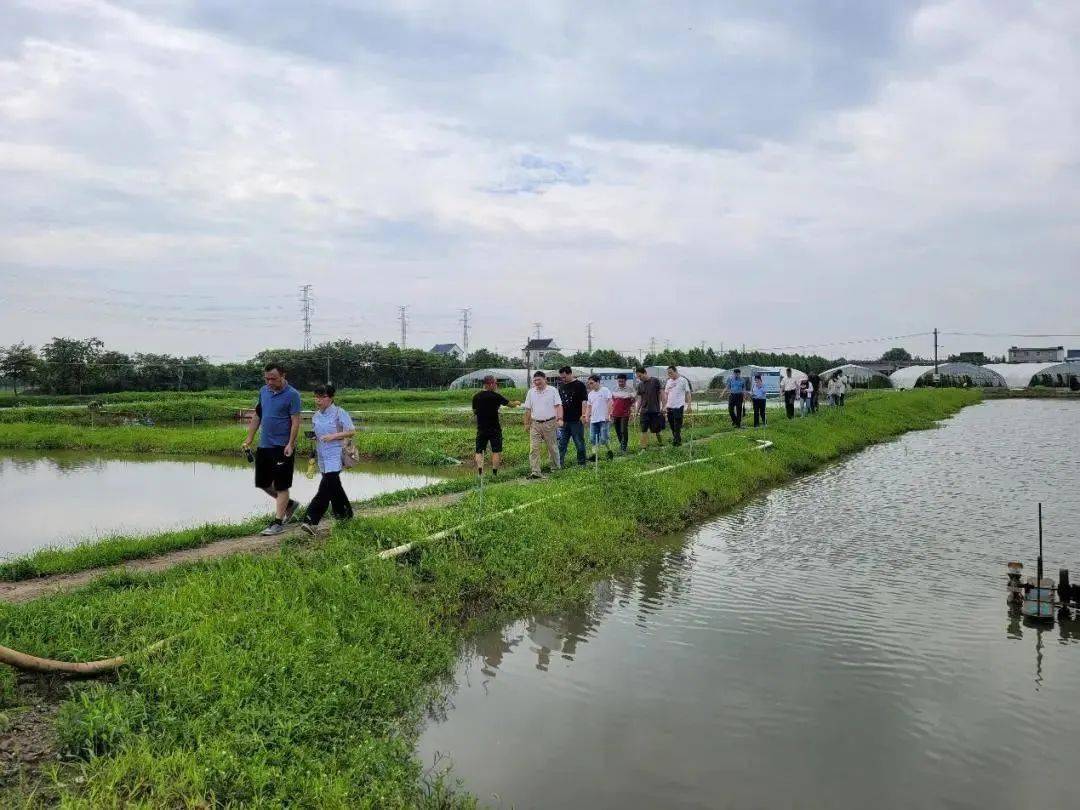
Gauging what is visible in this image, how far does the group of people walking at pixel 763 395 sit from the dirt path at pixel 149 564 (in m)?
15.0

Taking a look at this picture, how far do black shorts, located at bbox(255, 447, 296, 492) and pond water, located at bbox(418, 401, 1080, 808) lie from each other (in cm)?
317

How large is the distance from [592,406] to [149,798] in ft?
39.0

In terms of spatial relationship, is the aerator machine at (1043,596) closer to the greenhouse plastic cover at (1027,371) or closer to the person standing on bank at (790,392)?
the person standing on bank at (790,392)

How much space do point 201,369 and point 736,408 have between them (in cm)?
4228

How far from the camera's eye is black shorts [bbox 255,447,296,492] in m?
8.99

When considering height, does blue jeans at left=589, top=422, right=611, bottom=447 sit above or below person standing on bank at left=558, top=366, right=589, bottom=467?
below

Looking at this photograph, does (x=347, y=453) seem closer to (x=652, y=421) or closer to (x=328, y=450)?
(x=328, y=450)

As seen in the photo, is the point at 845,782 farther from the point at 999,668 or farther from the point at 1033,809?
the point at 999,668

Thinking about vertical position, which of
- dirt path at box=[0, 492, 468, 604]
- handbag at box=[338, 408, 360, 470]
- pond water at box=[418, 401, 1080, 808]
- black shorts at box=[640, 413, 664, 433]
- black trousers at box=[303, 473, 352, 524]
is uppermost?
handbag at box=[338, 408, 360, 470]

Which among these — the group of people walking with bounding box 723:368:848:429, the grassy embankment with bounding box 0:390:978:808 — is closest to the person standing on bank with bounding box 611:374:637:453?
the grassy embankment with bounding box 0:390:978:808

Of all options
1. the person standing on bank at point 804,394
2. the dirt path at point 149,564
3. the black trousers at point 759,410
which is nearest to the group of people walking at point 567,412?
the dirt path at point 149,564

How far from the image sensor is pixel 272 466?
9.02 m

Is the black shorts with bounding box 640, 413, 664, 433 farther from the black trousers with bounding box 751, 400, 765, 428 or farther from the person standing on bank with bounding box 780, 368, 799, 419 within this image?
Answer: the person standing on bank with bounding box 780, 368, 799, 419

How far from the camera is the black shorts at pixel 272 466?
899 cm
